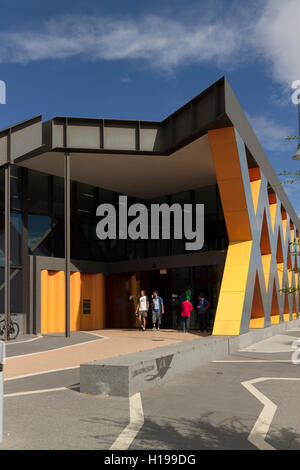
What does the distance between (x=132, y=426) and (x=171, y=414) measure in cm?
80

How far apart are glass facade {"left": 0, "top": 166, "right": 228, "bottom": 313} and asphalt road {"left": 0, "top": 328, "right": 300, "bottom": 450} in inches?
459

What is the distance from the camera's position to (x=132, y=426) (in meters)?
5.74

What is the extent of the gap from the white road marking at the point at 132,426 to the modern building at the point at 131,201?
9.00m

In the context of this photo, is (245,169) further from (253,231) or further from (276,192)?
(276,192)

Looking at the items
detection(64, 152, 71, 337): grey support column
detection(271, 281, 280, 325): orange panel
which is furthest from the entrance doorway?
detection(64, 152, 71, 337): grey support column

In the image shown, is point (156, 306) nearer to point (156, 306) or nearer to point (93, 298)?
point (156, 306)

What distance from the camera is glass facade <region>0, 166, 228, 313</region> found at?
2036 centimetres

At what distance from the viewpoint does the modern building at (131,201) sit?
16.9 metres

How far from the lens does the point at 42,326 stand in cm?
1997

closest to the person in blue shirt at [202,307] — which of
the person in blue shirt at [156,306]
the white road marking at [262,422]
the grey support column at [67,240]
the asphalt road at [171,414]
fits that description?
the person in blue shirt at [156,306]

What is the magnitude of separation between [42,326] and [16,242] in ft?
12.2

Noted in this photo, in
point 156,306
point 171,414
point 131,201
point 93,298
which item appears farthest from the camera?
point 131,201

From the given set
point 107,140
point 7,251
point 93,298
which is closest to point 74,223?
point 93,298
